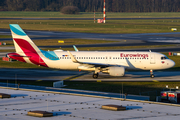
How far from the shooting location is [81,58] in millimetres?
57125

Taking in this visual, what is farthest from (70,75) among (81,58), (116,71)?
(116,71)

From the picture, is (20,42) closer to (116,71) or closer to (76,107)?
(116,71)

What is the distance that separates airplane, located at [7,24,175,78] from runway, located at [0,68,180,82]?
1.70 m

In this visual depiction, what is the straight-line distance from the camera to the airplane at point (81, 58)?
186 ft

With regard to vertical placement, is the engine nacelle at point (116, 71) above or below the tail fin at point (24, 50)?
below

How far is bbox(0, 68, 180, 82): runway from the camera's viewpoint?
5647 cm

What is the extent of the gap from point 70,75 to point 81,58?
15.4 ft

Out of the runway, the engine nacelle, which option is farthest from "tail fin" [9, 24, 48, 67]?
the engine nacelle

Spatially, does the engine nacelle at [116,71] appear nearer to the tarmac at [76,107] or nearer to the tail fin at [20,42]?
the tail fin at [20,42]

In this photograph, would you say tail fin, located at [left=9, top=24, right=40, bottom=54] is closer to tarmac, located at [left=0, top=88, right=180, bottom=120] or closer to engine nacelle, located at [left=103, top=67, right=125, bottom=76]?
engine nacelle, located at [left=103, top=67, right=125, bottom=76]

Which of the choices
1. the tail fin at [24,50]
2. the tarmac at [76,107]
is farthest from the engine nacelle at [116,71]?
the tarmac at [76,107]

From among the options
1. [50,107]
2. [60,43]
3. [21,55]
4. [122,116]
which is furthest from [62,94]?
[60,43]

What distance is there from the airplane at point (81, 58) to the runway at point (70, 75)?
1699 millimetres

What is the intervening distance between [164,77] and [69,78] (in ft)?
52.8
